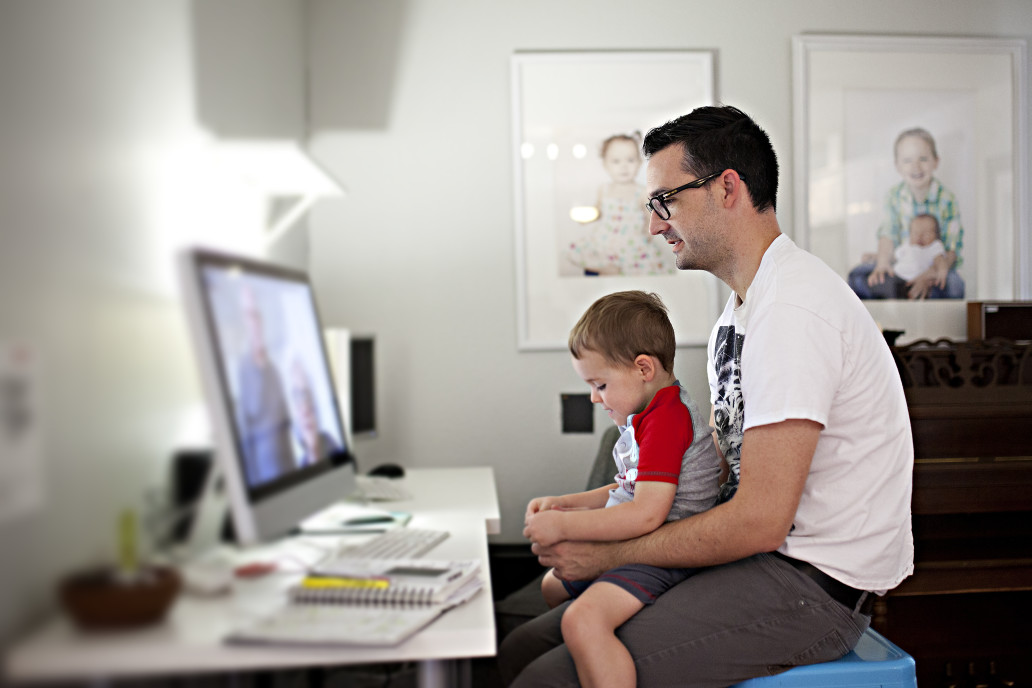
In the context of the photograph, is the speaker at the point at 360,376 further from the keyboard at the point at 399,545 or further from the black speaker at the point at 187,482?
the black speaker at the point at 187,482

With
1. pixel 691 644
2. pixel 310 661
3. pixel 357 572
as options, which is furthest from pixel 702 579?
pixel 310 661

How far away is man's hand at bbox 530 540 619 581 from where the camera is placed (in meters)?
1.33

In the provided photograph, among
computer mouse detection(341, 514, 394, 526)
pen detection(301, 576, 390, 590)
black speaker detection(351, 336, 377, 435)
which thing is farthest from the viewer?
black speaker detection(351, 336, 377, 435)

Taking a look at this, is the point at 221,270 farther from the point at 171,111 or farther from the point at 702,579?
the point at 702,579

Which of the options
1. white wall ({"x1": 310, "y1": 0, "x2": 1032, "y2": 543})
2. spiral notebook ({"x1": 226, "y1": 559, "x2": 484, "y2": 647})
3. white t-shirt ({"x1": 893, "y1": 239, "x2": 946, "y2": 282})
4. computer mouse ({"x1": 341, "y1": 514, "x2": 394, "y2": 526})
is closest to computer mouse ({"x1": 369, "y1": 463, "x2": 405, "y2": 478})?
white wall ({"x1": 310, "y1": 0, "x2": 1032, "y2": 543})

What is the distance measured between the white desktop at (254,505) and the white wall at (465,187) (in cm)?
134

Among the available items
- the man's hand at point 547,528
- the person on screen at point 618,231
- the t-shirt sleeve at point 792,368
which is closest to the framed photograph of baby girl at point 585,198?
the person on screen at point 618,231

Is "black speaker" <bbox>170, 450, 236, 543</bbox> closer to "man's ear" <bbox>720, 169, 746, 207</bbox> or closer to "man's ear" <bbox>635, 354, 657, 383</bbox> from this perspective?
"man's ear" <bbox>635, 354, 657, 383</bbox>

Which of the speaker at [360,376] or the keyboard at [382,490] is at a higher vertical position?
the speaker at [360,376]

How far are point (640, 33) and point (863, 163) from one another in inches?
33.9

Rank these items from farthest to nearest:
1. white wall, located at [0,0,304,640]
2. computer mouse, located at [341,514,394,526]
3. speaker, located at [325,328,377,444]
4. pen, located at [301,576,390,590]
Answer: speaker, located at [325,328,377,444] < computer mouse, located at [341,514,394,526] < pen, located at [301,576,390,590] < white wall, located at [0,0,304,640]

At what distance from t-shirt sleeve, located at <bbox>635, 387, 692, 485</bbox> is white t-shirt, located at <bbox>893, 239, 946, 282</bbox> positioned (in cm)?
161

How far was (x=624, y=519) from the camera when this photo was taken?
1.30 meters

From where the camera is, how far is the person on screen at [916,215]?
8.55ft
